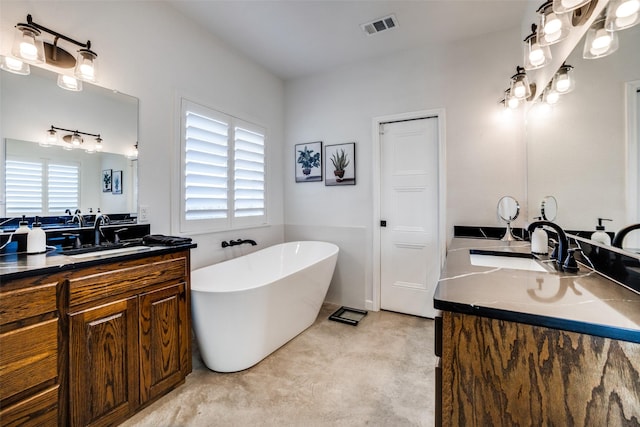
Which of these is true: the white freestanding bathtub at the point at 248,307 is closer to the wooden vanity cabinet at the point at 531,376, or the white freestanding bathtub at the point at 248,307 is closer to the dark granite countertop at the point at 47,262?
the dark granite countertop at the point at 47,262

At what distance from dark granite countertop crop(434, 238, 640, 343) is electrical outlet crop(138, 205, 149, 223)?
6.83ft

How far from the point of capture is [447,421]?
2.84ft

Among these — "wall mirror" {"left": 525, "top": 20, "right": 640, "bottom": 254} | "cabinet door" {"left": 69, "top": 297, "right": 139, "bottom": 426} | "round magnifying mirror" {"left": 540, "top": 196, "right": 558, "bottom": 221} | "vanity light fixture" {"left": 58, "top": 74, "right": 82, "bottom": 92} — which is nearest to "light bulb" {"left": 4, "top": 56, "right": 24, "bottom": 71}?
"vanity light fixture" {"left": 58, "top": 74, "right": 82, "bottom": 92}

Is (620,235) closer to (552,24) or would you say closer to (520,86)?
(552,24)

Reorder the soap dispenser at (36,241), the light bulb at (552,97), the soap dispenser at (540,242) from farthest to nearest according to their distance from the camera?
1. the light bulb at (552,97)
2. the soap dispenser at (540,242)
3. the soap dispenser at (36,241)

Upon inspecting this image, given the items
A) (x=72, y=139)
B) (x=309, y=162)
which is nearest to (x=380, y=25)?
(x=309, y=162)

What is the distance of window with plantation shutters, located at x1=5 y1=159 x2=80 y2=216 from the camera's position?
5.02 feet

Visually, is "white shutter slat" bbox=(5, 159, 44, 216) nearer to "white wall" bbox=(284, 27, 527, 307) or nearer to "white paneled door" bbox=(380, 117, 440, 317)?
"white wall" bbox=(284, 27, 527, 307)

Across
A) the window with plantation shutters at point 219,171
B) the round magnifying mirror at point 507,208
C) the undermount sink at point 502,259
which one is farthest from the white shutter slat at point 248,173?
the round magnifying mirror at point 507,208

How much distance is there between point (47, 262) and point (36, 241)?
31 centimetres

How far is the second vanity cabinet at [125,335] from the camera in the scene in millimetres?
1328

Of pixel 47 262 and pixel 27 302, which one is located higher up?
pixel 47 262

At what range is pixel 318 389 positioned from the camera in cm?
182

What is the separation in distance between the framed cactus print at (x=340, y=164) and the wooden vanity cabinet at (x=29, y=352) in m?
2.56
